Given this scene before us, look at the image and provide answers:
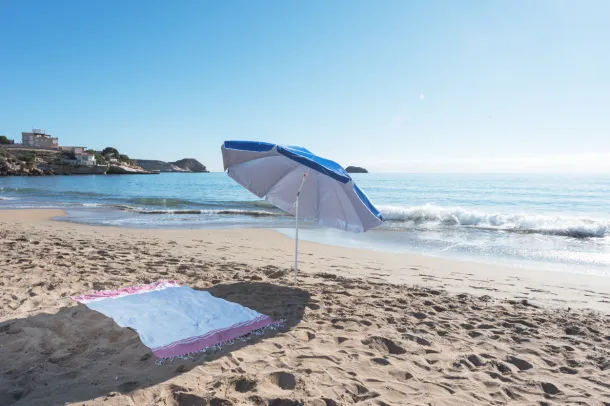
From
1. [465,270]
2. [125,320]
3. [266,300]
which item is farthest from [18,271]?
[465,270]

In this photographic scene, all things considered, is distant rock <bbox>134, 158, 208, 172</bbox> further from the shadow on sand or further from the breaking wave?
the shadow on sand

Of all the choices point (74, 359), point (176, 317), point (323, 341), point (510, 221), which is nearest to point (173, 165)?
point (510, 221)

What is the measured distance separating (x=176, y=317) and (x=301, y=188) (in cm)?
275

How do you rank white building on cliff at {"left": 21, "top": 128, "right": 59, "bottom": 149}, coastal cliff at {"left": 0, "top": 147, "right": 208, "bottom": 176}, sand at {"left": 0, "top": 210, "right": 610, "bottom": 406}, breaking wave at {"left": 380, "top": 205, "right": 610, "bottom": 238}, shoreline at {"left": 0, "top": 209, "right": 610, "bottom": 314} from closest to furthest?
sand at {"left": 0, "top": 210, "right": 610, "bottom": 406}, shoreline at {"left": 0, "top": 209, "right": 610, "bottom": 314}, breaking wave at {"left": 380, "top": 205, "right": 610, "bottom": 238}, coastal cliff at {"left": 0, "top": 147, "right": 208, "bottom": 176}, white building on cliff at {"left": 21, "top": 128, "right": 59, "bottom": 149}

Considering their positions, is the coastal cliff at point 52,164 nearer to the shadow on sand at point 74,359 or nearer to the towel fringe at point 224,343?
the shadow on sand at point 74,359

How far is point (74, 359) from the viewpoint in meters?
3.28

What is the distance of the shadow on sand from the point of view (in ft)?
9.18

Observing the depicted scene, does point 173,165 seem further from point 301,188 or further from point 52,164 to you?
point 301,188

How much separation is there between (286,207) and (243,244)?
4.76 m

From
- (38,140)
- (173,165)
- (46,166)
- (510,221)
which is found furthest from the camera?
(173,165)

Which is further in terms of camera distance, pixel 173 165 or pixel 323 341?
pixel 173 165

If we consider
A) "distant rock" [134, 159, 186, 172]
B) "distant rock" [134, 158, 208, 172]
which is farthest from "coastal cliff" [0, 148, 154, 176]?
"distant rock" [134, 158, 208, 172]

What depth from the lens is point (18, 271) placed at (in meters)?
5.87

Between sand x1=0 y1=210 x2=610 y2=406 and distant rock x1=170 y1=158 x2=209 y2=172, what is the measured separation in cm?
17123
